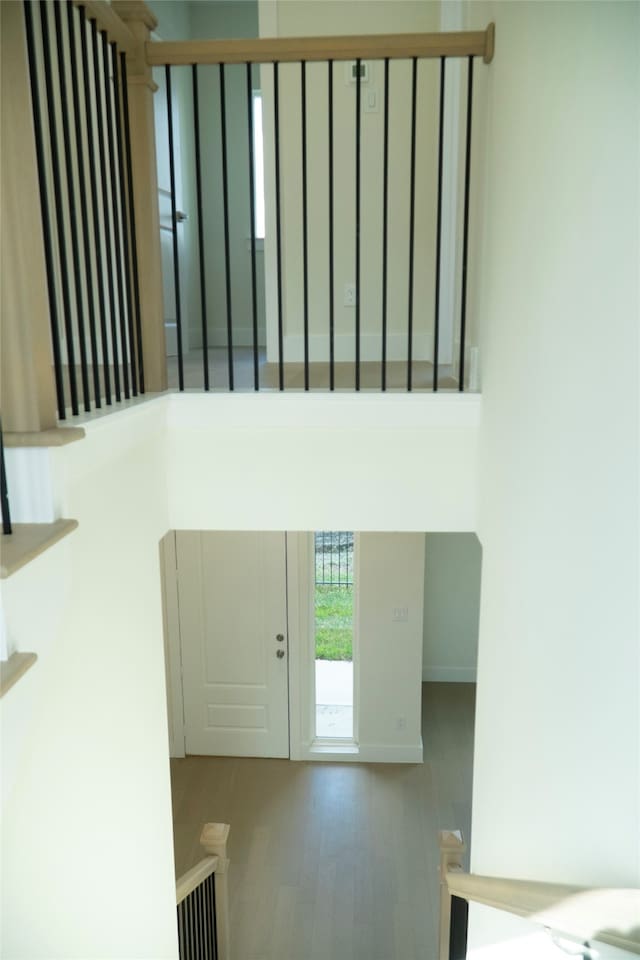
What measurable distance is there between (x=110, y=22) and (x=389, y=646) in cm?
460

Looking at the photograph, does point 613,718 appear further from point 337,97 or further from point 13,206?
point 337,97

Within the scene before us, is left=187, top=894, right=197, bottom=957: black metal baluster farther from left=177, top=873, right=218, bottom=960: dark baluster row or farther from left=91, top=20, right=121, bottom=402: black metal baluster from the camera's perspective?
left=91, top=20, right=121, bottom=402: black metal baluster

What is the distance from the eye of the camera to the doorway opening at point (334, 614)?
6016 mm

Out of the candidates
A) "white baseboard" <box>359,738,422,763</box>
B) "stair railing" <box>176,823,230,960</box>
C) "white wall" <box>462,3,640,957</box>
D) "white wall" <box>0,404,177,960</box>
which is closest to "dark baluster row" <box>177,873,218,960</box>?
"stair railing" <box>176,823,230,960</box>

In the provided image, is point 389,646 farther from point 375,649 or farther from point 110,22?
point 110,22

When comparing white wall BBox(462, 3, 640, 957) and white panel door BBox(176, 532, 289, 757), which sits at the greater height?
white wall BBox(462, 3, 640, 957)

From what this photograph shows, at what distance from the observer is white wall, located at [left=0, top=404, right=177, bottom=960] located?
5.49 ft

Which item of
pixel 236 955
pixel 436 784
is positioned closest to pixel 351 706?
pixel 436 784

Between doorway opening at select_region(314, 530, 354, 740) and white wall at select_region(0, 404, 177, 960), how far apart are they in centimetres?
350

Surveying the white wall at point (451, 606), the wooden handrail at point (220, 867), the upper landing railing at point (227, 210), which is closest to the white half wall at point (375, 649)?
the white wall at point (451, 606)

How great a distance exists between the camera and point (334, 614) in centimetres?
606

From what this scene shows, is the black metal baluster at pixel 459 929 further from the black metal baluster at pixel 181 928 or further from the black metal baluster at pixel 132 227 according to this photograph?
the black metal baluster at pixel 132 227

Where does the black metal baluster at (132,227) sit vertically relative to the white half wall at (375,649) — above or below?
above

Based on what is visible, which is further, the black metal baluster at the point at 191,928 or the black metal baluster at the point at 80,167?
the black metal baluster at the point at 191,928
